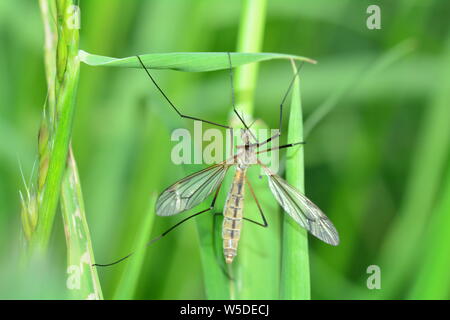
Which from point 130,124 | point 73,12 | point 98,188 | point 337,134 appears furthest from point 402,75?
point 73,12

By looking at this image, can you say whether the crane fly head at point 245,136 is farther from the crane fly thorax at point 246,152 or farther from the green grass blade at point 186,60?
the green grass blade at point 186,60

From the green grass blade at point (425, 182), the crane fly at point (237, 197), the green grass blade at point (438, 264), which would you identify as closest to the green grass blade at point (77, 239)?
the crane fly at point (237, 197)

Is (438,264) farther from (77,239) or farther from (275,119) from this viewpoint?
(275,119)

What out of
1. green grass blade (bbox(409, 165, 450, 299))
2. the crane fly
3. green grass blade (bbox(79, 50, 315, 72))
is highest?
green grass blade (bbox(79, 50, 315, 72))

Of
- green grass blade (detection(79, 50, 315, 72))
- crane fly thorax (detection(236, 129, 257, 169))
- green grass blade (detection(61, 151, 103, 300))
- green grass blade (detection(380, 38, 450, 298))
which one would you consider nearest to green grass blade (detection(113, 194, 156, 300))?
green grass blade (detection(61, 151, 103, 300))

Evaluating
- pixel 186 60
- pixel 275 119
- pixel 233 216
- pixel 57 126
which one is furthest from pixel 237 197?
pixel 275 119

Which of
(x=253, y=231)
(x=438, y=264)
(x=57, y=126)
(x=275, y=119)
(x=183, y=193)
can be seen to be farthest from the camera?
(x=275, y=119)

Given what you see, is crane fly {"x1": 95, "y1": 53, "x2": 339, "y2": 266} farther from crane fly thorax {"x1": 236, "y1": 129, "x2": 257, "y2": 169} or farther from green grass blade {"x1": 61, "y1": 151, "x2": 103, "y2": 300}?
green grass blade {"x1": 61, "y1": 151, "x2": 103, "y2": 300}
